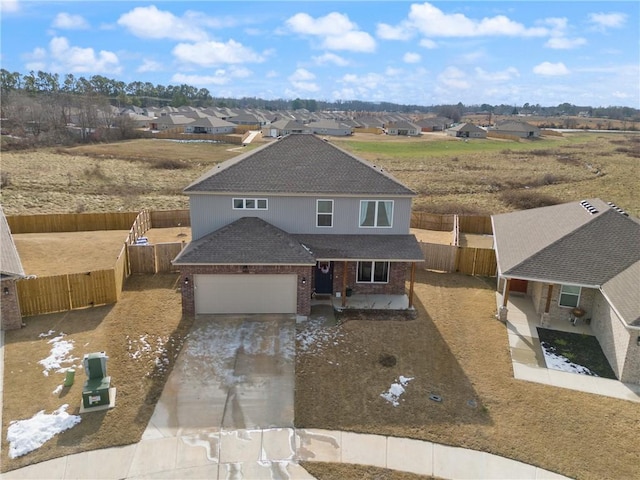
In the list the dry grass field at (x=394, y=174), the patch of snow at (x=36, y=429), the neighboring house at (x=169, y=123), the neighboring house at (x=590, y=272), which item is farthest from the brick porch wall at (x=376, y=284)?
the neighboring house at (x=169, y=123)

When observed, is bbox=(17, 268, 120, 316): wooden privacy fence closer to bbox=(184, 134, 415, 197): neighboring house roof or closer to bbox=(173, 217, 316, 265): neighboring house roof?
bbox=(173, 217, 316, 265): neighboring house roof

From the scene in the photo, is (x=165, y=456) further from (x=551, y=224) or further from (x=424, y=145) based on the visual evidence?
(x=424, y=145)


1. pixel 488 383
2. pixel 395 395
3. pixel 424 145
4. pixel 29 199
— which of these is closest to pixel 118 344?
pixel 395 395

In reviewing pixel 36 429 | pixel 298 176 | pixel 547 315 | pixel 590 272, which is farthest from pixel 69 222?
pixel 590 272

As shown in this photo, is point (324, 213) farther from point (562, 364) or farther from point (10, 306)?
point (10, 306)

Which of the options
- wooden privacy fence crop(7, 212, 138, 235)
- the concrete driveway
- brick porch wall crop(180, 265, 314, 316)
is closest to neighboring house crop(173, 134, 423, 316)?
brick porch wall crop(180, 265, 314, 316)

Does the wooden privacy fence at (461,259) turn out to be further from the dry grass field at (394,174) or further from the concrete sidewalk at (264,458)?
the concrete sidewalk at (264,458)

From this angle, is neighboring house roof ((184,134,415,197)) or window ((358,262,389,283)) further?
window ((358,262,389,283))
